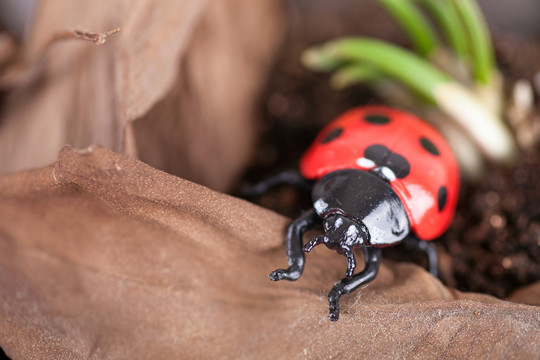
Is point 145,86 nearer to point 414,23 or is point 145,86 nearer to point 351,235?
point 351,235

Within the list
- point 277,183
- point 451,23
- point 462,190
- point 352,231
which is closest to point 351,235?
point 352,231

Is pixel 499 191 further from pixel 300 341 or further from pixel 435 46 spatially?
pixel 300 341

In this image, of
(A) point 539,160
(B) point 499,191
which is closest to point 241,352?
(B) point 499,191

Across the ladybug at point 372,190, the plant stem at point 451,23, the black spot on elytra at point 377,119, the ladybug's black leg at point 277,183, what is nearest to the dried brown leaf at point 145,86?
the ladybug's black leg at point 277,183

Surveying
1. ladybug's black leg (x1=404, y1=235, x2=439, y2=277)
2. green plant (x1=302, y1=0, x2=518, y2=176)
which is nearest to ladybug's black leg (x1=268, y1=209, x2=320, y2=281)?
ladybug's black leg (x1=404, y1=235, x2=439, y2=277)

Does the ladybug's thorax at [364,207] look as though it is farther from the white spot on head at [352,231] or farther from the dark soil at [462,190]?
the dark soil at [462,190]
